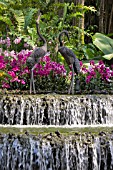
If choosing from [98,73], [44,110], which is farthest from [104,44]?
[44,110]

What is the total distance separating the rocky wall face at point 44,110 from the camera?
6.95 m

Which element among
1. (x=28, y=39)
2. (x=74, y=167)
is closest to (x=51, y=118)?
(x=74, y=167)

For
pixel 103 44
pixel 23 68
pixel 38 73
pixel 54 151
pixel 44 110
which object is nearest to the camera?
pixel 54 151

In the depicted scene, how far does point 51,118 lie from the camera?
23.1 feet

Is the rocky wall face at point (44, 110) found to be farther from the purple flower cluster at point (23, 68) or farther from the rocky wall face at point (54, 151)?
the rocky wall face at point (54, 151)

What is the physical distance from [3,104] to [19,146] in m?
2.01

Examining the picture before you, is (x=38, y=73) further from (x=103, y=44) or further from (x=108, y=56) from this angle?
Answer: (x=103, y=44)

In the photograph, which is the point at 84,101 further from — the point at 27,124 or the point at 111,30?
the point at 111,30

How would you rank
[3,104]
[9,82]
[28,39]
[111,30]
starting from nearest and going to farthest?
1. [3,104]
2. [9,82]
3. [28,39]
4. [111,30]

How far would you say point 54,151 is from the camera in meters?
5.00

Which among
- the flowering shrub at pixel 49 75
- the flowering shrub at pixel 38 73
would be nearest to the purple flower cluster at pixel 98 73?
the flowering shrub at pixel 49 75

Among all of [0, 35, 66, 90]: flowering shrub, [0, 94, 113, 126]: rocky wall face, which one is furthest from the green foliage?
[0, 94, 113, 126]: rocky wall face

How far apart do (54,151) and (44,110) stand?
2.03 metres

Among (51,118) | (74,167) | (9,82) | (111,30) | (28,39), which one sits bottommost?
(74,167)
